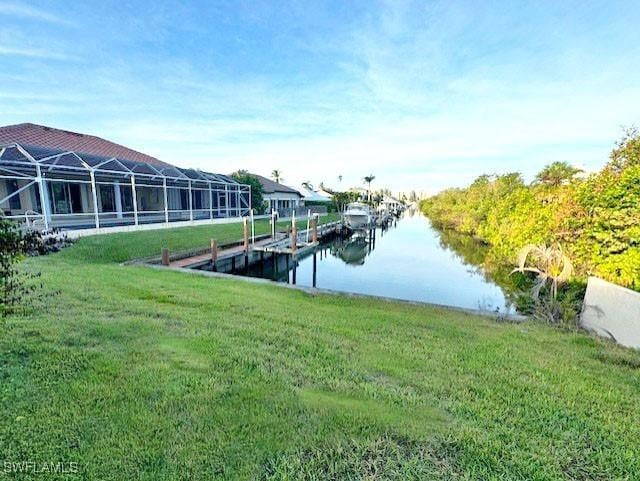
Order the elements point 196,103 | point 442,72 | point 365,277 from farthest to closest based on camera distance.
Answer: point 196,103 → point 365,277 → point 442,72

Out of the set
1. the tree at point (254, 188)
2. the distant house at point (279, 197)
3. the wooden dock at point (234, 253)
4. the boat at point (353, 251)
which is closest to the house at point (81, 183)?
the tree at point (254, 188)

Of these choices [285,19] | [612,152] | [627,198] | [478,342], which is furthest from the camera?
[285,19]

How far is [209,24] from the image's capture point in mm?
11234

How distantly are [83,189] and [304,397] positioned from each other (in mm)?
19145

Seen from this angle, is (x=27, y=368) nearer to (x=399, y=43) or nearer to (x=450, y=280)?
(x=399, y=43)

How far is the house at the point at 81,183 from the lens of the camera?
11.8 m

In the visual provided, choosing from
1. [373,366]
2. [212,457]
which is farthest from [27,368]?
[373,366]

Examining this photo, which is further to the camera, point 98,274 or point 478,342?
point 98,274

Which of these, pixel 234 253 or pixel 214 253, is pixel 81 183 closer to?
pixel 234 253

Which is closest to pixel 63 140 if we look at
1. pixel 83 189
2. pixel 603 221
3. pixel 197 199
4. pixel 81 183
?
pixel 83 189

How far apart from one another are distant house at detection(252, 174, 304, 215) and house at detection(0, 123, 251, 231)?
26.1 ft

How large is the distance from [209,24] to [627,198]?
13374 millimetres

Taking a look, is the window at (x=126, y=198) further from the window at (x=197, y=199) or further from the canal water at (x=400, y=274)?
the canal water at (x=400, y=274)

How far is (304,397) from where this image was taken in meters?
2.65
